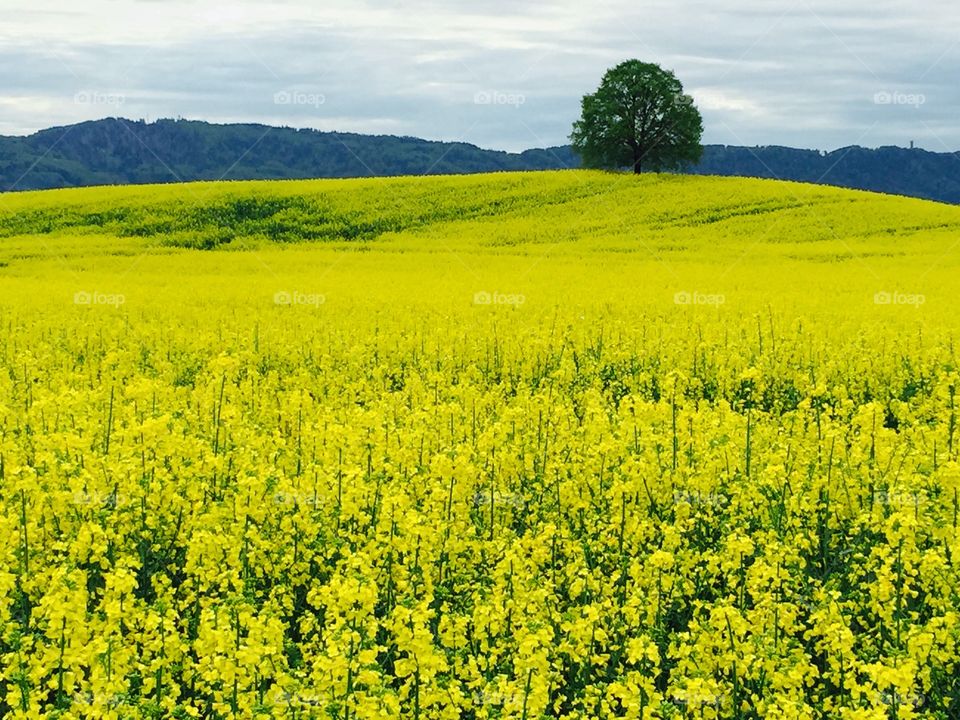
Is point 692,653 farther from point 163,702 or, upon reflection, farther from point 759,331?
point 759,331

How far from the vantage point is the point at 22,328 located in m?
18.7
